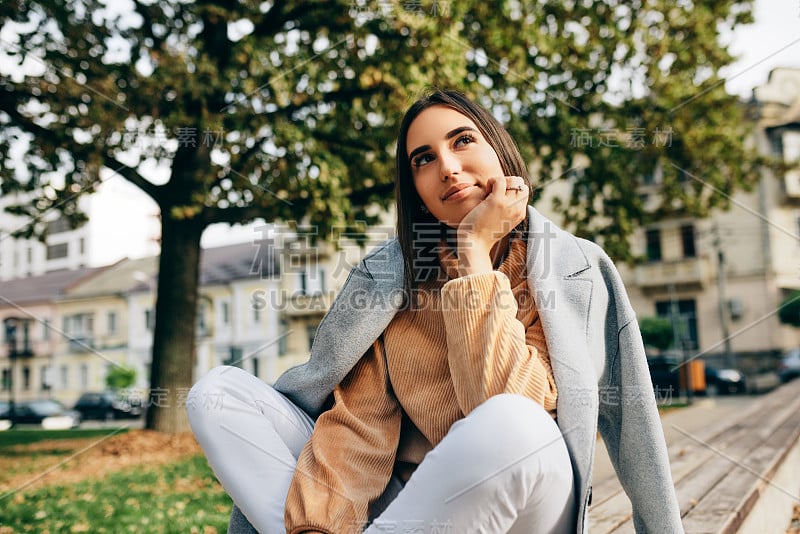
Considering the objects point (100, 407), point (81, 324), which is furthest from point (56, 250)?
point (100, 407)

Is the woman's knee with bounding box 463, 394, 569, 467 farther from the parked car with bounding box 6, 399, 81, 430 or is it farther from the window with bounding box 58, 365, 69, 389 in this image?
the window with bounding box 58, 365, 69, 389

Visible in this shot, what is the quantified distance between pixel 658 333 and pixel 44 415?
17.7 m

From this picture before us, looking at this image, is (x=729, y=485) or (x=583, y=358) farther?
(x=729, y=485)

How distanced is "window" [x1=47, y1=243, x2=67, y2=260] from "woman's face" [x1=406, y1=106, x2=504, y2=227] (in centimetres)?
587

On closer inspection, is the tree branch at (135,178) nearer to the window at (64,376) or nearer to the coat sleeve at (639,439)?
the coat sleeve at (639,439)

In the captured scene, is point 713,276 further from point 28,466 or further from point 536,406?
point 536,406

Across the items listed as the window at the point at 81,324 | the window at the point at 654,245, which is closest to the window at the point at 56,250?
the window at the point at 81,324

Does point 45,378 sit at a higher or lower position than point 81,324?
lower

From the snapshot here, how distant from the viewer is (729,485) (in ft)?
6.82

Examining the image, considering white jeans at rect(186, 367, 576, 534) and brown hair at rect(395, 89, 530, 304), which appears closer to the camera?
white jeans at rect(186, 367, 576, 534)

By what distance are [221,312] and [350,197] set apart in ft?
31.3

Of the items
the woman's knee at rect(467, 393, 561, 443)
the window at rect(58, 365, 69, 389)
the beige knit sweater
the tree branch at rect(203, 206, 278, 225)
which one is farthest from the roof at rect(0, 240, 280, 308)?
the window at rect(58, 365, 69, 389)

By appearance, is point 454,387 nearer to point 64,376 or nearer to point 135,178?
point 135,178

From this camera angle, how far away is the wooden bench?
171cm
